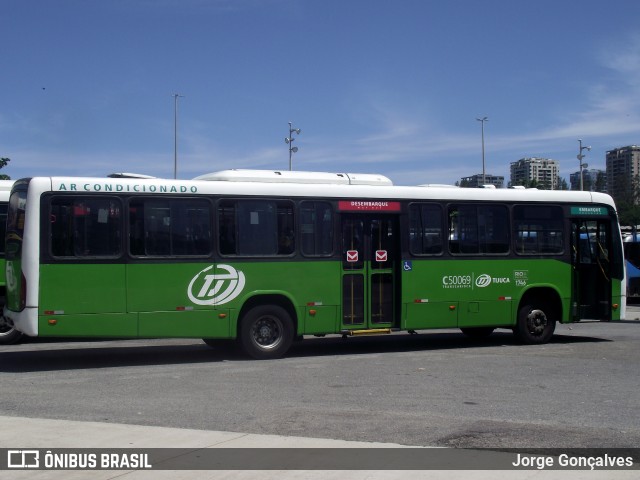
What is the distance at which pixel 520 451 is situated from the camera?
7.54 m

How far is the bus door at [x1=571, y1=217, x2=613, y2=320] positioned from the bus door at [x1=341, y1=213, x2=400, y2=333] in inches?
164

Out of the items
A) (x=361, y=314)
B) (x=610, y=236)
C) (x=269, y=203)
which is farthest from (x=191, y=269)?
(x=610, y=236)

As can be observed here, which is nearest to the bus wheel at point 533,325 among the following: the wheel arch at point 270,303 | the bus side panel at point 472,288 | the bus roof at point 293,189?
the bus side panel at point 472,288

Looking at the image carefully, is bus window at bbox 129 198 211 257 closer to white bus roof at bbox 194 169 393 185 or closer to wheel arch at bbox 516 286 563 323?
white bus roof at bbox 194 169 393 185

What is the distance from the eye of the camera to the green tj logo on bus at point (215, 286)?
13.4 meters

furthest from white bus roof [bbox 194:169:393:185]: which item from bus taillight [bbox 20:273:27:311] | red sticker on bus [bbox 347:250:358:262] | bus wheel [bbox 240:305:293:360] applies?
bus taillight [bbox 20:273:27:311]

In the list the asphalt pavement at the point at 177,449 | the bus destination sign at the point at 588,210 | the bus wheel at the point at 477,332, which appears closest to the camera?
the asphalt pavement at the point at 177,449

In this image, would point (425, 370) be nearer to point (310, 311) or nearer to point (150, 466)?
point (310, 311)

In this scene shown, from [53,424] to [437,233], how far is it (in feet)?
28.7

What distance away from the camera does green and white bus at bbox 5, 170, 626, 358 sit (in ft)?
41.6

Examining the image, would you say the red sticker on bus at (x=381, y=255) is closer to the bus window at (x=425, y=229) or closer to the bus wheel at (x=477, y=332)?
the bus window at (x=425, y=229)

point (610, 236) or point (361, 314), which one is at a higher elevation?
point (610, 236)

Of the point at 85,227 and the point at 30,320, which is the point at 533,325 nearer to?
the point at 85,227

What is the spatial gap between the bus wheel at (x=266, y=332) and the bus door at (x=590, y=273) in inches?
249
